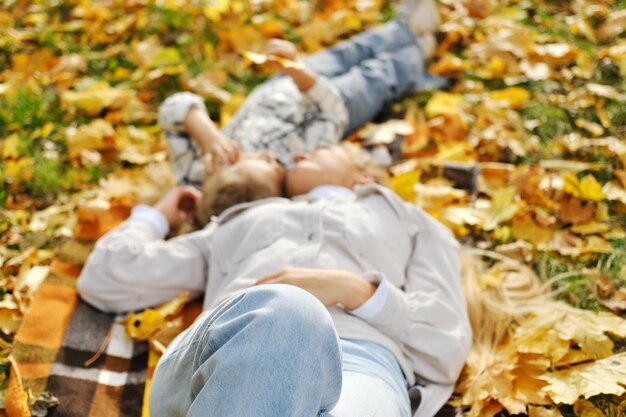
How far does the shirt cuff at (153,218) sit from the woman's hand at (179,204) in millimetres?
34

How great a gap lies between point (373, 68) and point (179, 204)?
1.47 metres

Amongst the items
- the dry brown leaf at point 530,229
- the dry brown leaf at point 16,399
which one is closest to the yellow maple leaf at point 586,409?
the dry brown leaf at point 530,229

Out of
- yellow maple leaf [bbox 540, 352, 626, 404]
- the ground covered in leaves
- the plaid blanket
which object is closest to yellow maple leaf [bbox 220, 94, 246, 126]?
the ground covered in leaves

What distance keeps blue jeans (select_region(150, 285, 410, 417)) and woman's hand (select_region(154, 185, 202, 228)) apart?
113 cm

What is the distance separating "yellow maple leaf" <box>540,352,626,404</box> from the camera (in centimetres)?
163

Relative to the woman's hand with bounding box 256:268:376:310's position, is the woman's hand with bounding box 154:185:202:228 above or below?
below

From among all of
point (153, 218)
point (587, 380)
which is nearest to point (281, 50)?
point (153, 218)

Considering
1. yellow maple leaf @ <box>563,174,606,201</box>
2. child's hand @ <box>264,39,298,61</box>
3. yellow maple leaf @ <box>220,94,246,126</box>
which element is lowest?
yellow maple leaf @ <box>563,174,606,201</box>

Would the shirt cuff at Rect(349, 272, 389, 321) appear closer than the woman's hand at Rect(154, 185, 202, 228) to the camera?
Yes

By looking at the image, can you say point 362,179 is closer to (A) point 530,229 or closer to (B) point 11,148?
(A) point 530,229

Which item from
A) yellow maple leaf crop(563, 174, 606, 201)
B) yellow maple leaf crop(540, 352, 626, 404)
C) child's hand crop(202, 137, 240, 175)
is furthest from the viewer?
child's hand crop(202, 137, 240, 175)

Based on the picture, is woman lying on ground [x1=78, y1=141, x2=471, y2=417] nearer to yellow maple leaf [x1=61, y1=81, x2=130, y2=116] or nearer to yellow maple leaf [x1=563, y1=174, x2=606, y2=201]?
yellow maple leaf [x1=563, y1=174, x2=606, y2=201]

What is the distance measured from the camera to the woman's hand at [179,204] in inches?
99.6

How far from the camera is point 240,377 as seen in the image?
3.88 feet
